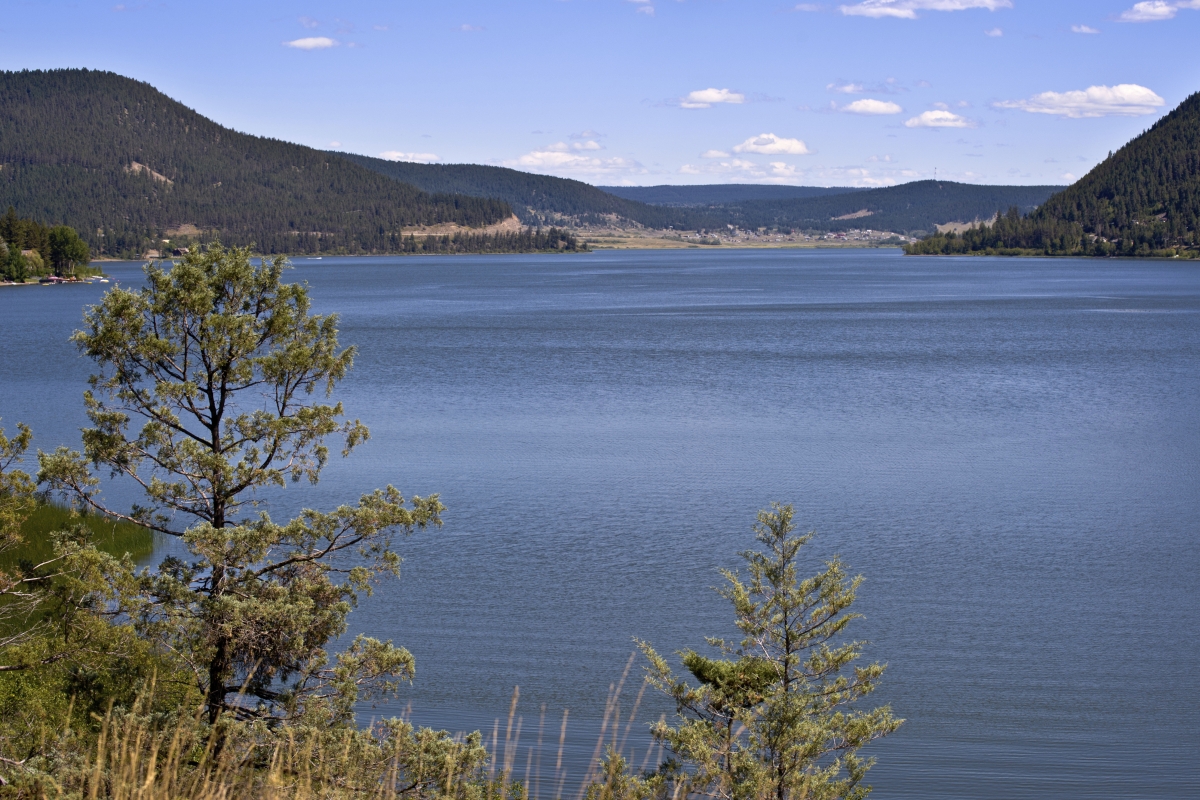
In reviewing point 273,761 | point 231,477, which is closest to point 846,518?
point 231,477

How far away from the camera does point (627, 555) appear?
22328mm

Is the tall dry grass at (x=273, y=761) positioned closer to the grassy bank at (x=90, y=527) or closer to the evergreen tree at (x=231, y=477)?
the evergreen tree at (x=231, y=477)

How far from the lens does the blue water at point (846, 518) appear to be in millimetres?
15820

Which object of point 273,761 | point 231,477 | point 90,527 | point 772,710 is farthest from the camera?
point 90,527

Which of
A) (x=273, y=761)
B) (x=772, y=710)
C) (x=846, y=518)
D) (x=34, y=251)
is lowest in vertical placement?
(x=846, y=518)

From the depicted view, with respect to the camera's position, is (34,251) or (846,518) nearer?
(846,518)

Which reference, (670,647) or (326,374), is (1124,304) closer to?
(670,647)

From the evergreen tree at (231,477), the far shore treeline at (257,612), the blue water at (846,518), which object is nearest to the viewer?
the far shore treeline at (257,612)

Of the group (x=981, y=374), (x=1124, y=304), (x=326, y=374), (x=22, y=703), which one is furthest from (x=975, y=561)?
(x=1124, y=304)

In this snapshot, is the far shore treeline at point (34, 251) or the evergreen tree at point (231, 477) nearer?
the evergreen tree at point (231, 477)

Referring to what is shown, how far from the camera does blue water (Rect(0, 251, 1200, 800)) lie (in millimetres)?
15820

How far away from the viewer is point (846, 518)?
24.9 meters

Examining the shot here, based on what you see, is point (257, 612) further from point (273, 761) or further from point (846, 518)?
point (846, 518)

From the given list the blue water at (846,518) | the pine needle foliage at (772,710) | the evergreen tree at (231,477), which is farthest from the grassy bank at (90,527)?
the pine needle foliage at (772,710)
